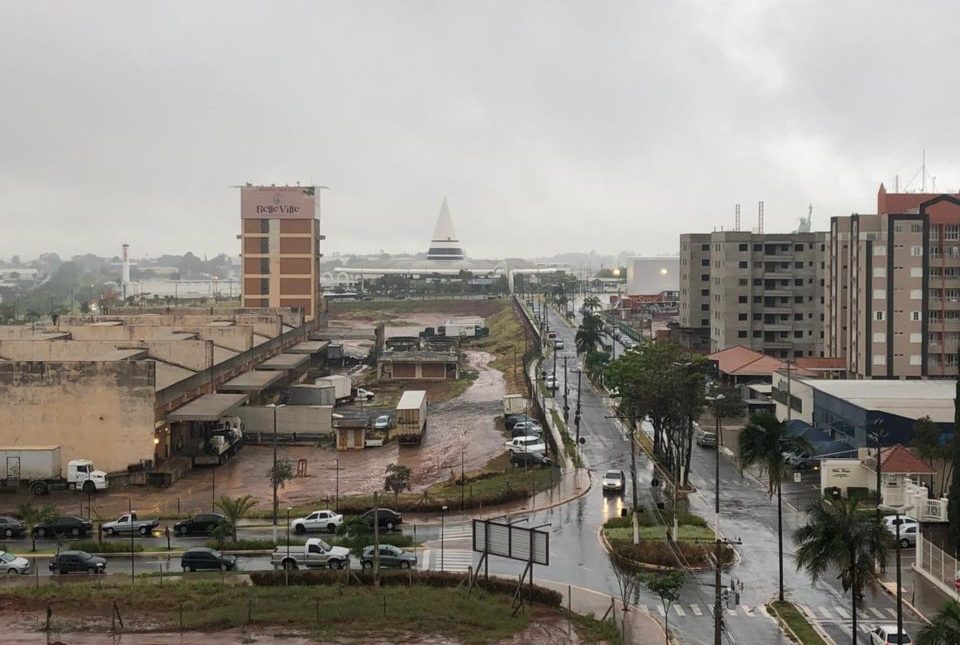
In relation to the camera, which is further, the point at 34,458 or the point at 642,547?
the point at 34,458

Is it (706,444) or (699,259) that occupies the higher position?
(699,259)

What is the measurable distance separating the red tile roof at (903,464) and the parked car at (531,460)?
1183cm

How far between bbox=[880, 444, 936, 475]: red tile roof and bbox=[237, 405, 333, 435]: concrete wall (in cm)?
2456

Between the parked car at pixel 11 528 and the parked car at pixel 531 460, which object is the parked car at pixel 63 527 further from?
the parked car at pixel 531 460

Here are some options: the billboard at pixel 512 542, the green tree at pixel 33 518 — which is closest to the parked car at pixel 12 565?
the green tree at pixel 33 518

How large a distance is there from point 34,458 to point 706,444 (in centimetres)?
2652

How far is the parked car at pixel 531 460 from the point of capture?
40.0m

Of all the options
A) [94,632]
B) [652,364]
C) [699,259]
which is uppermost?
[699,259]

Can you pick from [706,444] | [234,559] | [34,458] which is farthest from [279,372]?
[234,559]

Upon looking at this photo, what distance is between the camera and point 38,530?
98.9 ft

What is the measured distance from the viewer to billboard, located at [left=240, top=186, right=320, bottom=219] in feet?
302

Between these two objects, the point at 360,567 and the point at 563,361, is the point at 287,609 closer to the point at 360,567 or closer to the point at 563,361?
the point at 360,567

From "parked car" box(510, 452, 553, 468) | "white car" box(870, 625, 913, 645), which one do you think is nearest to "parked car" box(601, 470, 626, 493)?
"parked car" box(510, 452, 553, 468)

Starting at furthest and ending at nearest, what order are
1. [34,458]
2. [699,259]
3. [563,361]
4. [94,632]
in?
[699,259] < [563,361] < [34,458] < [94,632]
